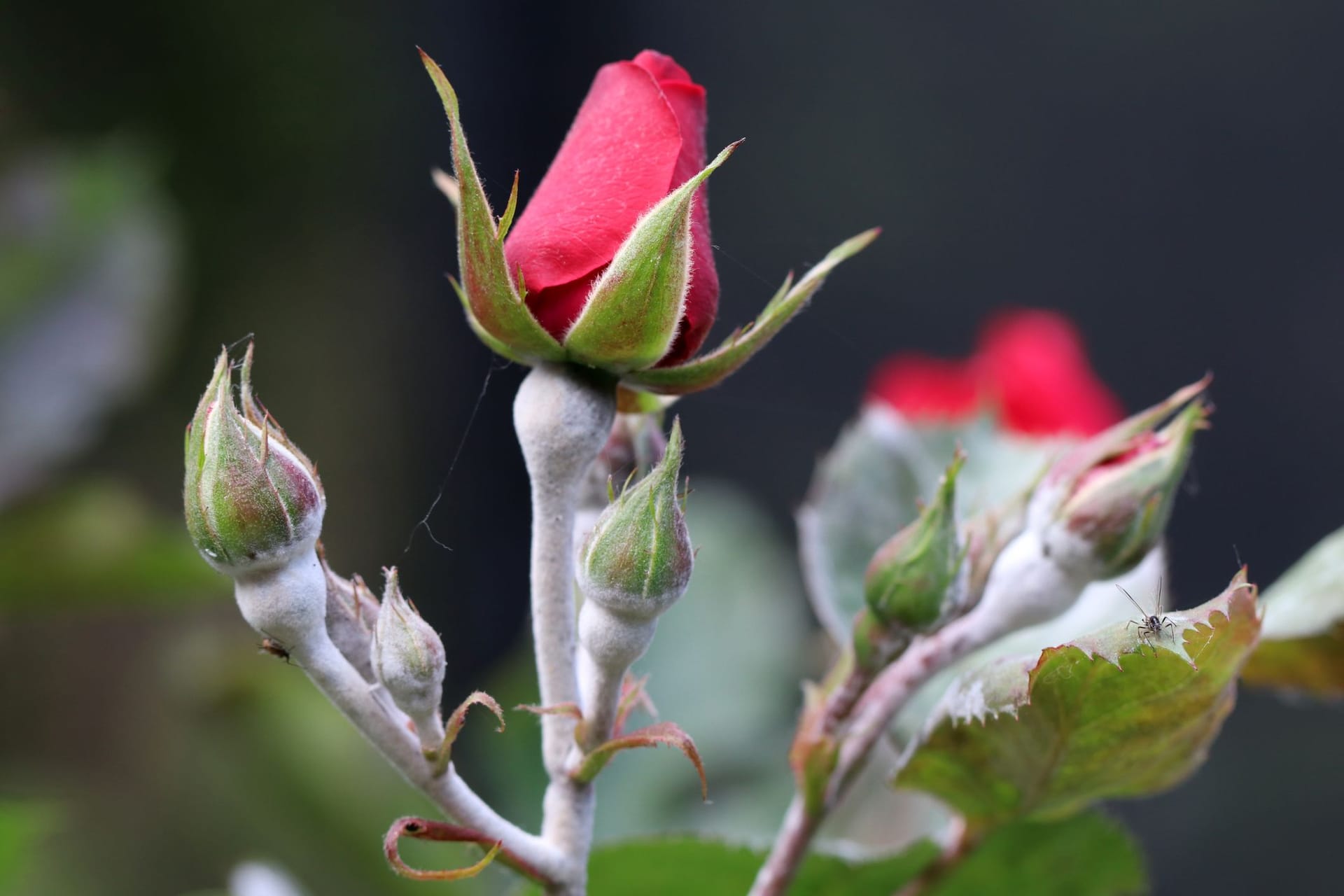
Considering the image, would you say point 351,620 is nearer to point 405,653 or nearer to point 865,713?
point 405,653

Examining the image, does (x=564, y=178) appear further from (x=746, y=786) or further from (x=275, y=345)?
(x=275, y=345)

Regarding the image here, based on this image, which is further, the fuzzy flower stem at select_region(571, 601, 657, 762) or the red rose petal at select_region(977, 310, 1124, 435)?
the red rose petal at select_region(977, 310, 1124, 435)

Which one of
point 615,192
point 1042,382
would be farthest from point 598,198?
point 1042,382

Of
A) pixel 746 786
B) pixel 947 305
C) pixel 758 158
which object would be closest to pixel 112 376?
pixel 746 786

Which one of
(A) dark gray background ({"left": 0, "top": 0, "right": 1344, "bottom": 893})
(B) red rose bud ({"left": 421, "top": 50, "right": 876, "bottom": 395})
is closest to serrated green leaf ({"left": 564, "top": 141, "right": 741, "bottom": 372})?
(B) red rose bud ({"left": 421, "top": 50, "right": 876, "bottom": 395})

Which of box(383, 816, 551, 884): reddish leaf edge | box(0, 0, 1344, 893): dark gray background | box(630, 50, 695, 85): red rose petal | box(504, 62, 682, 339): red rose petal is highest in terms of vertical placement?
box(630, 50, 695, 85): red rose petal

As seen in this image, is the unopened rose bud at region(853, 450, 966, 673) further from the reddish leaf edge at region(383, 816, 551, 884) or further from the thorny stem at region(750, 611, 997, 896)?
the reddish leaf edge at region(383, 816, 551, 884)

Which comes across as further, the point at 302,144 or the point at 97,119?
the point at 302,144
